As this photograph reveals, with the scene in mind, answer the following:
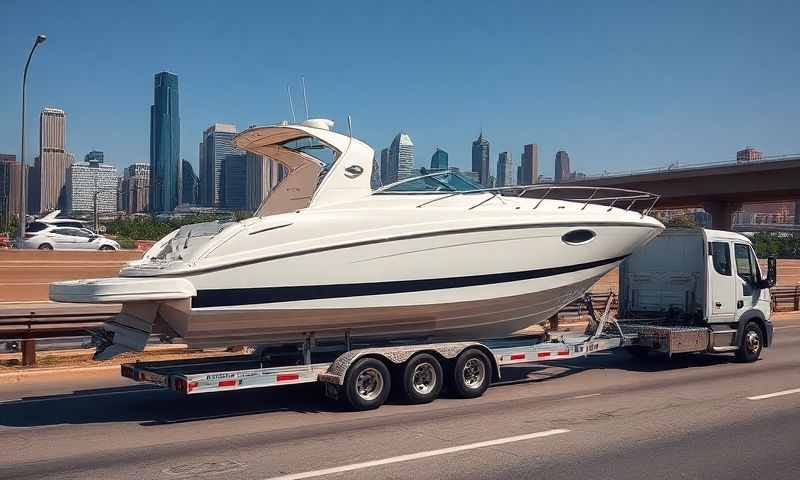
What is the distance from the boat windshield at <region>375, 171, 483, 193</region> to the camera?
11.3m

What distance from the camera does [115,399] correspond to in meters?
10.9

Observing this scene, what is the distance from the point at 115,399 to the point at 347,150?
15.6 feet

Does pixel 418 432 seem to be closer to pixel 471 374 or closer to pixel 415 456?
pixel 415 456

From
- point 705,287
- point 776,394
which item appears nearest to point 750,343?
point 705,287

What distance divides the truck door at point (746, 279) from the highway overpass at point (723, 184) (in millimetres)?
31018

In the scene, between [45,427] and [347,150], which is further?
[347,150]

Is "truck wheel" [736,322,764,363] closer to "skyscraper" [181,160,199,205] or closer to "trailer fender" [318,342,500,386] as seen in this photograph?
"trailer fender" [318,342,500,386]

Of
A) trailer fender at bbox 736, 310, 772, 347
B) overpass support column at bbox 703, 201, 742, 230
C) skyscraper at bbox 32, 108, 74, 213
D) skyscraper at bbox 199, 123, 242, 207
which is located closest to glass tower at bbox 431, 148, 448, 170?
trailer fender at bbox 736, 310, 772, 347

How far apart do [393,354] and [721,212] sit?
47150mm

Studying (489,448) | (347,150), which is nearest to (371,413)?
(489,448)

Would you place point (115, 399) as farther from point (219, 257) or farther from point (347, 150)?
point (347, 150)

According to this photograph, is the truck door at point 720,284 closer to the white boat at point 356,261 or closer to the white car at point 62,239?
the white boat at point 356,261

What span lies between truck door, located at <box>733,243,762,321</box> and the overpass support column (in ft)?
129

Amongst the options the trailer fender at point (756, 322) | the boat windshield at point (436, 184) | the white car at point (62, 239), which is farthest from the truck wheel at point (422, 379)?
the white car at point (62, 239)
